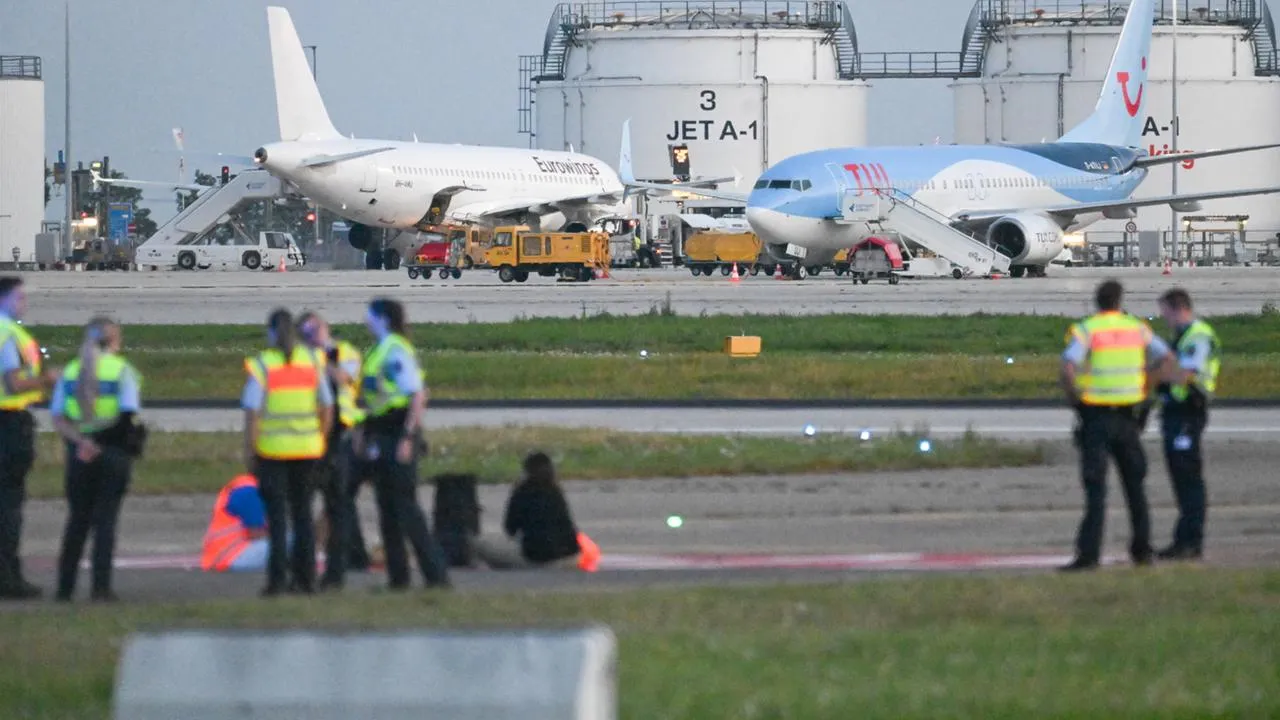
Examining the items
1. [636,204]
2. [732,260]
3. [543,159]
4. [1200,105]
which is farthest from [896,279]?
[1200,105]

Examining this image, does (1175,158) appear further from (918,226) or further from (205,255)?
(205,255)

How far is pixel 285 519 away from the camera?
11.4m

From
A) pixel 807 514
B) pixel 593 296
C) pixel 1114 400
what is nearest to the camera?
pixel 1114 400

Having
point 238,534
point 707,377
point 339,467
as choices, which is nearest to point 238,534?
point 238,534

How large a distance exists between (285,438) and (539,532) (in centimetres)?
189

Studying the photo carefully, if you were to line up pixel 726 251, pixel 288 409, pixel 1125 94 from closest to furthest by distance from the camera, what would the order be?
pixel 288 409 → pixel 1125 94 → pixel 726 251

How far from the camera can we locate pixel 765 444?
18609 millimetres

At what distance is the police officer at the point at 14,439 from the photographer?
1156cm

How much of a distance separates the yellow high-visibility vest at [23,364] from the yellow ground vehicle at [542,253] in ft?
151

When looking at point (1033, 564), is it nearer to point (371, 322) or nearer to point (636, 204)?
point (371, 322)

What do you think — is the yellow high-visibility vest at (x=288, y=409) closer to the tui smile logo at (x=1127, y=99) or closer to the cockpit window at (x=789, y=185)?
the cockpit window at (x=789, y=185)

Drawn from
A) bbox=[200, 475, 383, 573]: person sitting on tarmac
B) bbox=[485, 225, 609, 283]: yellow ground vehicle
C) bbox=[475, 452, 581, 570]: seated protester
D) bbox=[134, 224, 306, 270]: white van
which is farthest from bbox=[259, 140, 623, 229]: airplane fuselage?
bbox=[475, 452, 581, 570]: seated protester

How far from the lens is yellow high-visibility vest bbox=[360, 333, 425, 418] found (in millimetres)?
11586

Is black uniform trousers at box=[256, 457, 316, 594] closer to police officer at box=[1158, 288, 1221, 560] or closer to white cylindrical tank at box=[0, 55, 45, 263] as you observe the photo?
police officer at box=[1158, 288, 1221, 560]
